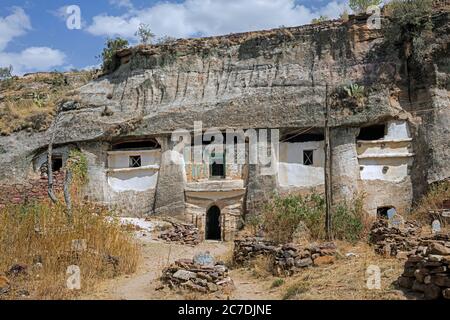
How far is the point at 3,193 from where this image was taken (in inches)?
750

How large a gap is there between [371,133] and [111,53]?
13.3 m

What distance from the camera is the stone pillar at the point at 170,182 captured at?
66.0 feet

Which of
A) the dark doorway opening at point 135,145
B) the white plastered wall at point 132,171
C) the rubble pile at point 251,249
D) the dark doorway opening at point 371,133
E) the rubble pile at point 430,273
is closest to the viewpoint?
the rubble pile at point 430,273

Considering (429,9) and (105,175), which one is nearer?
(429,9)

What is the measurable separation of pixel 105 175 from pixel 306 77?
9.23 m

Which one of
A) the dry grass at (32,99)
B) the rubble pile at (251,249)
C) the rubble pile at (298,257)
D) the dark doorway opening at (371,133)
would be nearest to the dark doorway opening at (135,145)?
the dry grass at (32,99)

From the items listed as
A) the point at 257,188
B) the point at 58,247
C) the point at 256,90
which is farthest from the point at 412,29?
the point at 58,247

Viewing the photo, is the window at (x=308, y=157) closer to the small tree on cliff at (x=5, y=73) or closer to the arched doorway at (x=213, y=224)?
the arched doorway at (x=213, y=224)

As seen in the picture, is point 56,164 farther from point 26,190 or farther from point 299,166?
point 299,166

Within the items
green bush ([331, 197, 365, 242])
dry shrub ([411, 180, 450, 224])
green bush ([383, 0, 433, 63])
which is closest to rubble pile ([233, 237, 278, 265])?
green bush ([331, 197, 365, 242])

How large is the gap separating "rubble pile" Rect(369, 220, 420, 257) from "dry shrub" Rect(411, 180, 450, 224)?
3104mm

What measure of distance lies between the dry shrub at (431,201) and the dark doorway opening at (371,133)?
11.0 ft

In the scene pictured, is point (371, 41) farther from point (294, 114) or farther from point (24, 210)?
point (24, 210)
